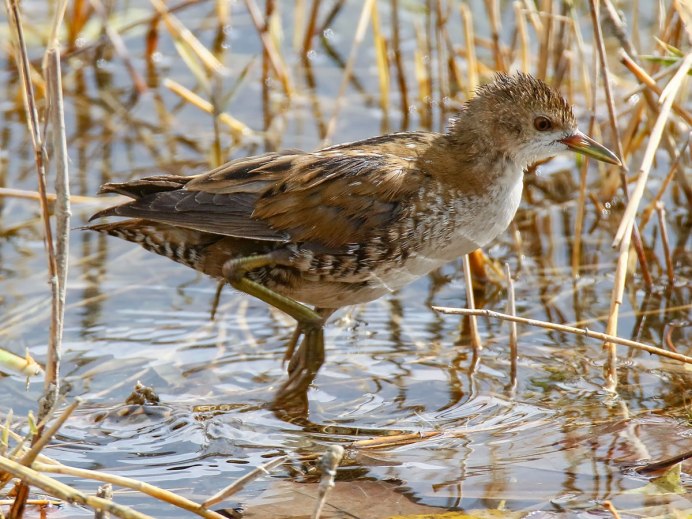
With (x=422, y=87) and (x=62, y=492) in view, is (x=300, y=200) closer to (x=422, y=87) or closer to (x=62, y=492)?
(x=62, y=492)

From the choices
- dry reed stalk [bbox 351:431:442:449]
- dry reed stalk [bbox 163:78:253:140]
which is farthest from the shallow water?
dry reed stalk [bbox 163:78:253:140]

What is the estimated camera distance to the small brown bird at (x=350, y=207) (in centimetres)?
445

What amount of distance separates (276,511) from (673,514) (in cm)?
122

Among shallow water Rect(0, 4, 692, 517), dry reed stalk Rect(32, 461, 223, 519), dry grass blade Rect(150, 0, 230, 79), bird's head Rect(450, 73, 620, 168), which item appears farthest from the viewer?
dry grass blade Rect(150, 0, 230, 79)

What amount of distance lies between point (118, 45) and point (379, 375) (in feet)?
12.8

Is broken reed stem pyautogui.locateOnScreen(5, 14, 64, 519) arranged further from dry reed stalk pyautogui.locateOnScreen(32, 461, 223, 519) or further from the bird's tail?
the bird's tail

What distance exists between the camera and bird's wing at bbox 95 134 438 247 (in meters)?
4.45

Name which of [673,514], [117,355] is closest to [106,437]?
[117,355]

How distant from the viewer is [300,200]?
14.8 feet

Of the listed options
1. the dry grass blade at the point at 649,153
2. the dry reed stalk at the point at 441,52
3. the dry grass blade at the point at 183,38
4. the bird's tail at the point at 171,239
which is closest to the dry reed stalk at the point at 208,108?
the dry grass blade at the point at 183,38

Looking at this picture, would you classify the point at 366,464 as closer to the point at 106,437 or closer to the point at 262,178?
the point at 106,437

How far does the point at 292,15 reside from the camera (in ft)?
30.0

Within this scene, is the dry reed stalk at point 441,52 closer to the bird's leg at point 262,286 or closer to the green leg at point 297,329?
the green leg at point 297,329

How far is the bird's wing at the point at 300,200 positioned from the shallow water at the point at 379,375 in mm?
709
